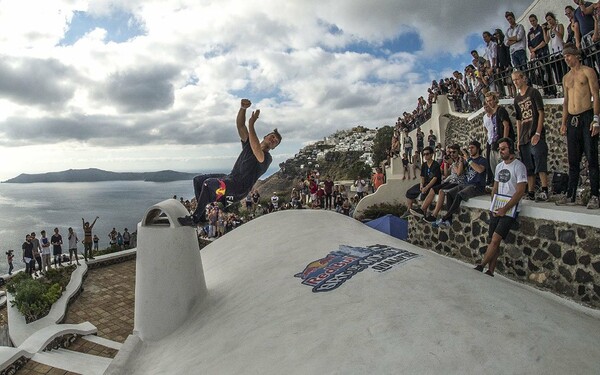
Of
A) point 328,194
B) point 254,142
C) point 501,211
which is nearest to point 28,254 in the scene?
point 328,194

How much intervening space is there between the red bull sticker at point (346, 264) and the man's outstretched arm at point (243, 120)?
223 cm

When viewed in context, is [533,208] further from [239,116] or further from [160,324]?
[160,324]

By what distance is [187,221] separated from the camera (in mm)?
5742

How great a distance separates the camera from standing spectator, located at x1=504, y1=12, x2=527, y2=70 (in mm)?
10227

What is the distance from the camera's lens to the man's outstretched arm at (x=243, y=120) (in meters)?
5.49

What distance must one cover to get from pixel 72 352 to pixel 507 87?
14208mm

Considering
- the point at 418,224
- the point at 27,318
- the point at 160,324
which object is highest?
the point at 418,224

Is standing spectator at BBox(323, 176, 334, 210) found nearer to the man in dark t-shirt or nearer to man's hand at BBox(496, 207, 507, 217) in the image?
the man in dark t-shirt

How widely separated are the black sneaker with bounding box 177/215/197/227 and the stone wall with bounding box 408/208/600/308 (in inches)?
198

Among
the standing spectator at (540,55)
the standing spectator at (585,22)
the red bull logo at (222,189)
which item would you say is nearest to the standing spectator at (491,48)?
the standing spectator at (540,55)

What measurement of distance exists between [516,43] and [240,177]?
30.5 feet

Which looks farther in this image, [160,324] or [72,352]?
[72,352]

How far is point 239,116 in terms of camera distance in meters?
5.62

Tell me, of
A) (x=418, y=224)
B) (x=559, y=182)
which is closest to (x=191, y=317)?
(x=418, y=224)
